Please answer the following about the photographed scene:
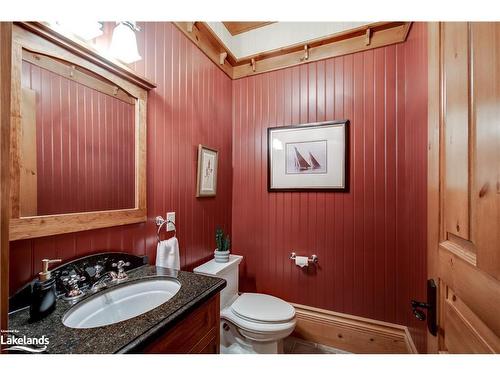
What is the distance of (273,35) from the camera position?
2053 mm

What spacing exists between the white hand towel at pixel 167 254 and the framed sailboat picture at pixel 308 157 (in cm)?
105

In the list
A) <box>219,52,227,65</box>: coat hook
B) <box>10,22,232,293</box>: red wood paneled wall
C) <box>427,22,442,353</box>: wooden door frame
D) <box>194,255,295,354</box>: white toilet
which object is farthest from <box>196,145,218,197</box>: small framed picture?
<box>427,22,442,353</box>: wooden door frame

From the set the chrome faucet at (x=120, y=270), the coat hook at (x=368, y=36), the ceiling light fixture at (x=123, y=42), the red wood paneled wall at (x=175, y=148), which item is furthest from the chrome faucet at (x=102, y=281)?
the coat hook at (x=368, y=36)

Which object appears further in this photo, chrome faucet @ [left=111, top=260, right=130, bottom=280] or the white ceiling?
the white ceiling

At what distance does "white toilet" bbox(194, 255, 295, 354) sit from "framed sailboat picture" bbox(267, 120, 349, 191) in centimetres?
93

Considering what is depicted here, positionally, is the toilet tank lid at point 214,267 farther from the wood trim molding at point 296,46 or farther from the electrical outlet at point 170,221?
the wood trim molding at point 296,46

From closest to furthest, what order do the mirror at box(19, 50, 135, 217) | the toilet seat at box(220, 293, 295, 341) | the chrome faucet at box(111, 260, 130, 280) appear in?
the mirror at box(19, 50, 135, 217)
the chrome faucet at box(111, 260, 130, 280)
the toilet seat at box(220, 293, 295, 341)

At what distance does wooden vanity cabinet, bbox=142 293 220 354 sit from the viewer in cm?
70

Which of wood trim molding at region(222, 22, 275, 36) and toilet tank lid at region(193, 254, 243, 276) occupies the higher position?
wood trim molding at region(222, 22, 275, 36)

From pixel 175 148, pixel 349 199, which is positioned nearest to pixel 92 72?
pixel 175 148

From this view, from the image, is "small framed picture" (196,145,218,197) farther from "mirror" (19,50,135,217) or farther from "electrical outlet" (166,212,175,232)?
"mirror" (19,50,135,217)

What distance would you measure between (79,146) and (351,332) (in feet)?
7.39
